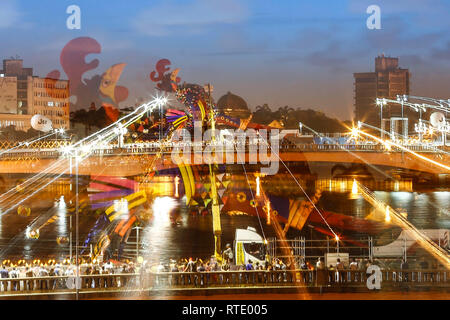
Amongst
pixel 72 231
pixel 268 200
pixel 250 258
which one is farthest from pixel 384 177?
pixel 250 258

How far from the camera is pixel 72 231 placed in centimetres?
1530

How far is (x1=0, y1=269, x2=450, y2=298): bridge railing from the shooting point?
8289 millimetres

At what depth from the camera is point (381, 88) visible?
49.1 meters

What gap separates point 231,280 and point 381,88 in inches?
1680

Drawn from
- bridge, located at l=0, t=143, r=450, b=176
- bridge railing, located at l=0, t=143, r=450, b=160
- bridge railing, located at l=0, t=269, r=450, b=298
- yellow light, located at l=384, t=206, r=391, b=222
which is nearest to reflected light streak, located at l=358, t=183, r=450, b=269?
yellow light, located at l=384, t=206, r=391, b=222

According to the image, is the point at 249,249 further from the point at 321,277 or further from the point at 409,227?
the point at 409,227

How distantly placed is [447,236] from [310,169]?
19.5 metres

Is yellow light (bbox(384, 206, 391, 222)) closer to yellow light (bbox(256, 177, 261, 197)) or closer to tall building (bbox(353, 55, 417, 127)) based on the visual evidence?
yellow light (bbox(256, 177, 261, 197))

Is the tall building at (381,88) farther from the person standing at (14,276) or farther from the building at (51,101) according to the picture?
the person standing at (14,276)

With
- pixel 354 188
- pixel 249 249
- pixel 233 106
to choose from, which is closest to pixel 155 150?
pixel 354 188

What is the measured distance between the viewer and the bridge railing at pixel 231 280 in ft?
27.2

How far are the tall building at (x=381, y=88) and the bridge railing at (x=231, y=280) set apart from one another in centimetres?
2961

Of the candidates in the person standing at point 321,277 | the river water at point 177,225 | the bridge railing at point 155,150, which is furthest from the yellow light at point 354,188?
the person standing at point 321,277
